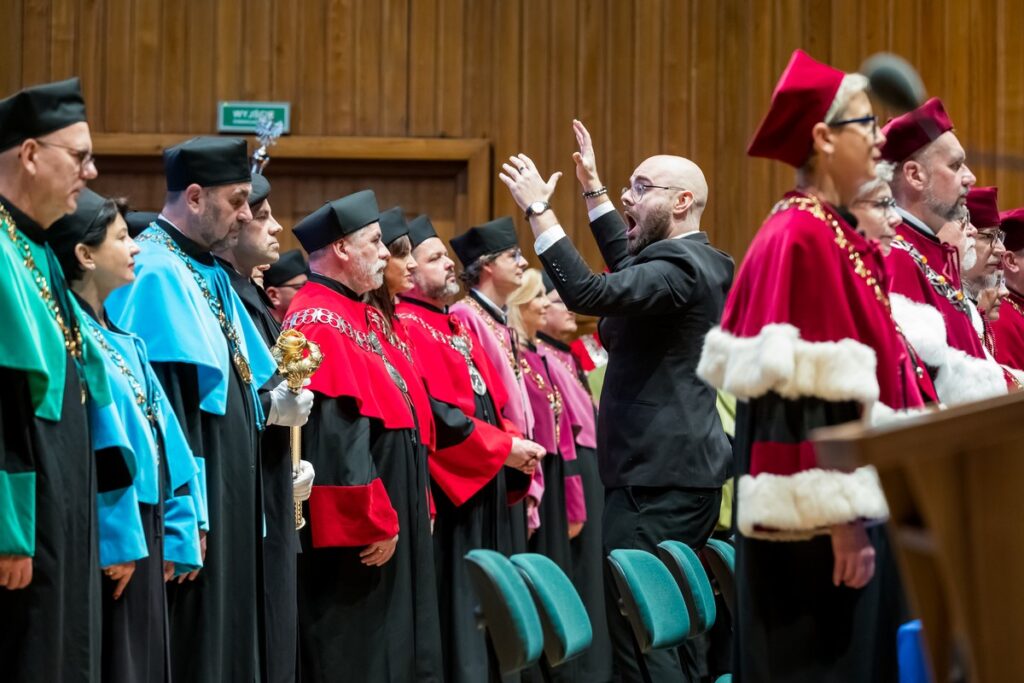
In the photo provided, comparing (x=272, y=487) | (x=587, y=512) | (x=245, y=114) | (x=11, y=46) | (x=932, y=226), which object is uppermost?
(x=11, y=46)

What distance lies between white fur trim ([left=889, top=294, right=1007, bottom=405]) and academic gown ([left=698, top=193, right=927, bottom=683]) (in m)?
0.65

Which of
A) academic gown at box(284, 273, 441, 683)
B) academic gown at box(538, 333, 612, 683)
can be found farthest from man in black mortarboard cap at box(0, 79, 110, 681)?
academic gown at box(538, 333, 612, 683)

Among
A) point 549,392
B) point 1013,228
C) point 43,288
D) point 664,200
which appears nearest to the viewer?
point 43,288

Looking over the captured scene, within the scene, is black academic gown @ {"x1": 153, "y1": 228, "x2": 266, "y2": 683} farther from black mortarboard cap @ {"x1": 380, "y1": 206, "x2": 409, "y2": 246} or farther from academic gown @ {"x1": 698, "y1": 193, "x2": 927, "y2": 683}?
academic gown @ {"x1": 698, "y1": 193, "x2": 927, "y2": 683}

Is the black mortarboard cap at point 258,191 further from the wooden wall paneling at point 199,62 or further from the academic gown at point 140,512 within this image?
the wooden wall paneling at point 199,62

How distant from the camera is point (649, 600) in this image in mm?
3973

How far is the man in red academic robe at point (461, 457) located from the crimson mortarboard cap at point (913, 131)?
223 cm

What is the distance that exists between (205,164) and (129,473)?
1420 mm

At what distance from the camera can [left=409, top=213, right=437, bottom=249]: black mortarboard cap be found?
6.68 metres

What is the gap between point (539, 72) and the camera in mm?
9414

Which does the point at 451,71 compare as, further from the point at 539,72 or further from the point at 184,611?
the point at 184,611

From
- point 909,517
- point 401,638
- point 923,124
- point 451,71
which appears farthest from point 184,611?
point 451,71

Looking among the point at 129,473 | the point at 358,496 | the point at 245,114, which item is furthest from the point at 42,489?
the point at 245,114

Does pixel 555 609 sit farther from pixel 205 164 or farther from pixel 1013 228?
pixel 1013 228
